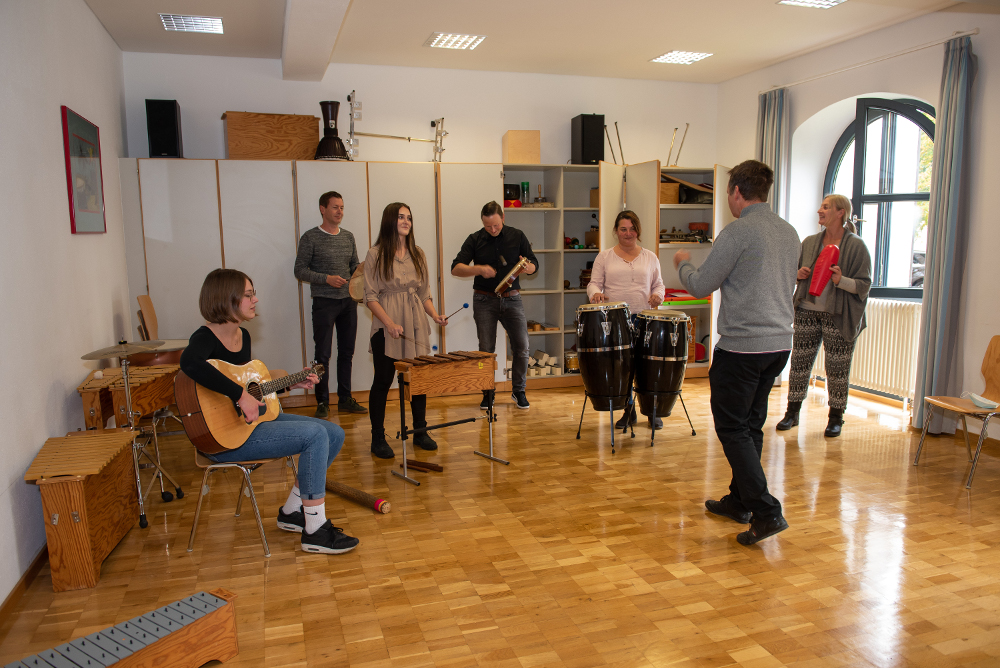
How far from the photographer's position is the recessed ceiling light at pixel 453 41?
5375 mm

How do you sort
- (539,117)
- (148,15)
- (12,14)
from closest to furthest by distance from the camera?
(12,14) → (148,15) → (539,117)

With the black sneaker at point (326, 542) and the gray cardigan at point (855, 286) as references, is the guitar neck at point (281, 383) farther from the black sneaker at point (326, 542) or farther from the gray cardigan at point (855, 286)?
the gray cardigan at point (855, 286)

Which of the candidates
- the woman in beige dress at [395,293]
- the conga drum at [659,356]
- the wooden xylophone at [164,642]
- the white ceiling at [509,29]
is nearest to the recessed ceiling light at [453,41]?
the white ceiling at [509,29]

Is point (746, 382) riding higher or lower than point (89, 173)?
lower

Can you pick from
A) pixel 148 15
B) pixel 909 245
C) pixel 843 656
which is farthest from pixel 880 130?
pixel 148 15

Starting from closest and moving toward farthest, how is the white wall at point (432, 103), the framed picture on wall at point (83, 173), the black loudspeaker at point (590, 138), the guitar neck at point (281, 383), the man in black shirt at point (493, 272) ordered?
the guitar neck at point (281, 383) < the framed picture on wall at point (83, 173) < the man in black shirt at point (493, 272) < the white wall at point (432, 103) < the black loudspeaker at point (590, 138)

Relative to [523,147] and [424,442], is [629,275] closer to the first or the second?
[424,442]

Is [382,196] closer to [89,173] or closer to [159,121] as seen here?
[159,121]

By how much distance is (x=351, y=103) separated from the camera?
567cm

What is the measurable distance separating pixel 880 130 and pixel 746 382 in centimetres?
428

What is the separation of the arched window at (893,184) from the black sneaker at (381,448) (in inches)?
183

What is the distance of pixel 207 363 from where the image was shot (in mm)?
2709

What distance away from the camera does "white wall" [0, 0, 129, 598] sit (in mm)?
2703

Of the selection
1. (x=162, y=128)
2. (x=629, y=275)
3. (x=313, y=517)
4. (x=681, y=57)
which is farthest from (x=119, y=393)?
(x=681, y=57)
